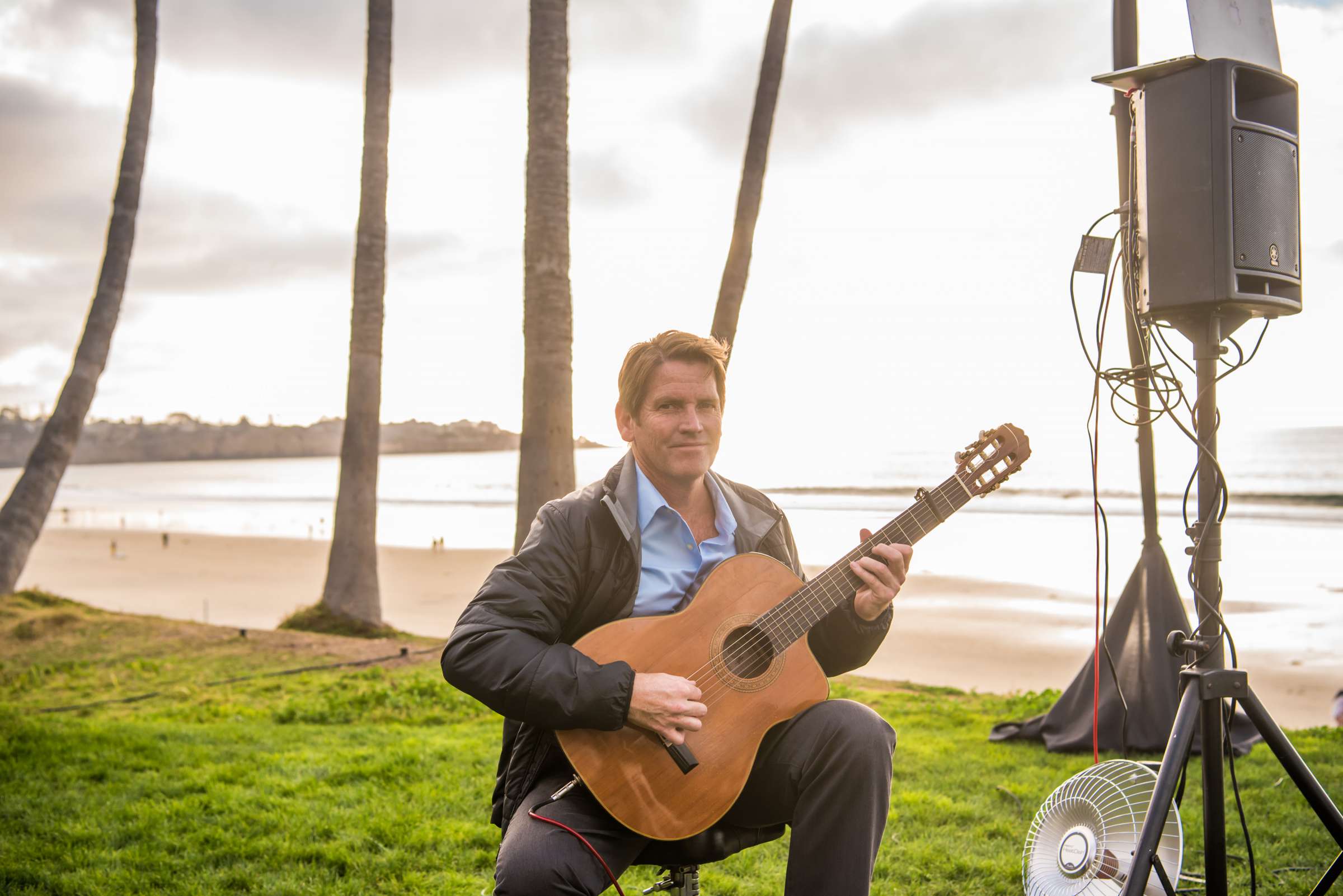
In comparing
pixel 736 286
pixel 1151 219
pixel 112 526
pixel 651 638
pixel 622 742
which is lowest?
pixel 112 526

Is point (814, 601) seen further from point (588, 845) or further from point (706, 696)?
point (588, 845)

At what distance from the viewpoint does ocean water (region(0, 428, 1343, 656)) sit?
1274 centimetres

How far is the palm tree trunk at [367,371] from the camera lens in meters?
8.98

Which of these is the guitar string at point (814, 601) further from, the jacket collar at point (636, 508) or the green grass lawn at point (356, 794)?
the green grass lawn at point (356, 794)

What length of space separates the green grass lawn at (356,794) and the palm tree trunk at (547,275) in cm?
161

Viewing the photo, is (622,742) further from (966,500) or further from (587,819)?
(966,500)

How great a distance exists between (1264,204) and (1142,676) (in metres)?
3.19

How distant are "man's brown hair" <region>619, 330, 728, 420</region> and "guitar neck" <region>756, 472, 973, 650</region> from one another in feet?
2.04

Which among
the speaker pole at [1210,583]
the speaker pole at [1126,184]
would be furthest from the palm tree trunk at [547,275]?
the speaker pole at [1210,583]

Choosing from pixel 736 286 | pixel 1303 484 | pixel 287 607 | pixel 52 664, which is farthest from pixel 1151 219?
pixel 1303 484

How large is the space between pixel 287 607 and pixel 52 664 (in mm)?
5326

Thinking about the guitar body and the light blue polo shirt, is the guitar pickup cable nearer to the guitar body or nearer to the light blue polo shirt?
the guitar body

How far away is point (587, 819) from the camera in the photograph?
2221mm

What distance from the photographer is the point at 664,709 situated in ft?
7.34
